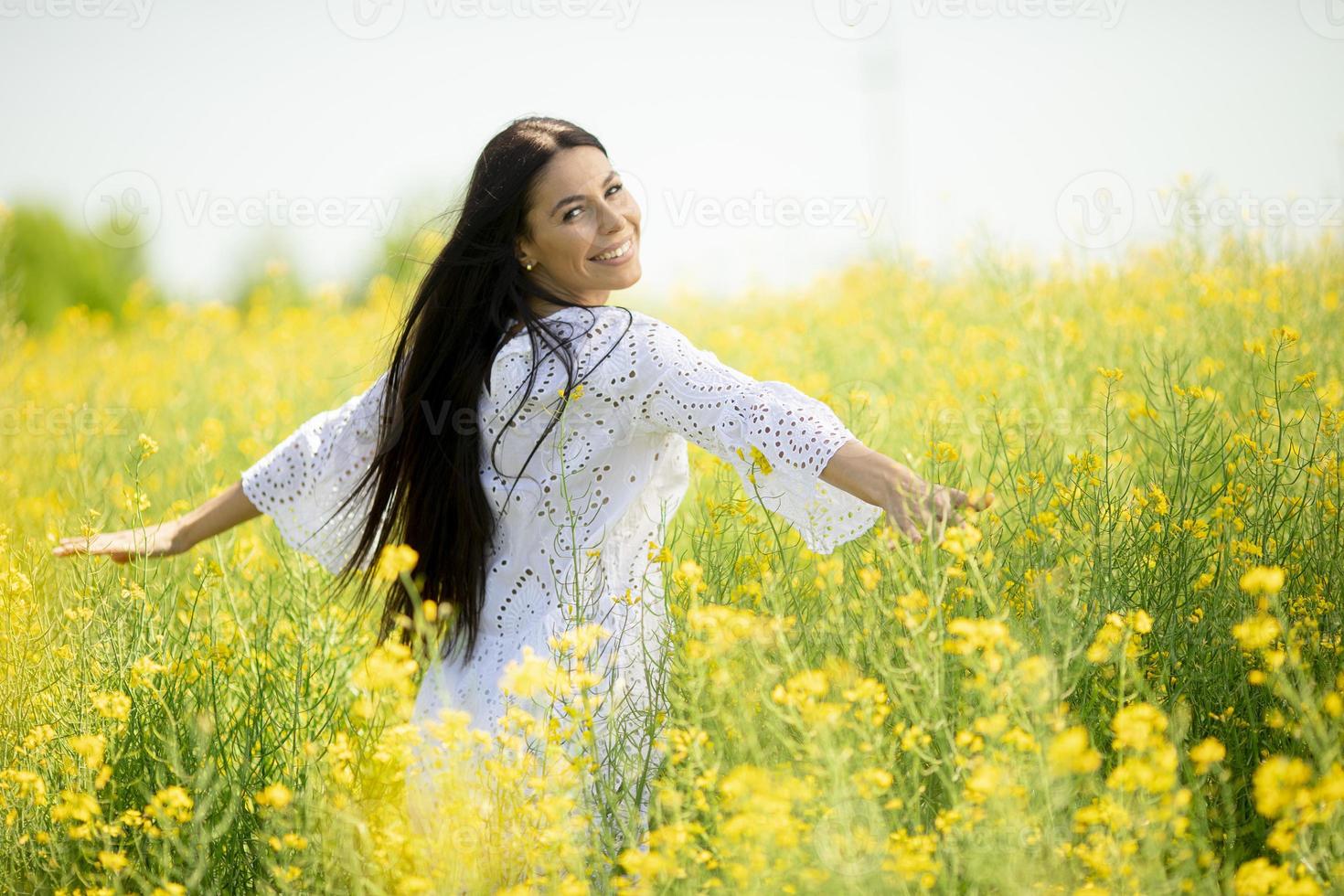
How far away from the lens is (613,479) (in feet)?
6.77

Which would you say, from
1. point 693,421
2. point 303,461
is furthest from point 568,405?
point 303,461

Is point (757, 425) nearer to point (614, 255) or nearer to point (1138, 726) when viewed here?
point (614, 255)

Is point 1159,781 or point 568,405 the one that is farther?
point 568,405

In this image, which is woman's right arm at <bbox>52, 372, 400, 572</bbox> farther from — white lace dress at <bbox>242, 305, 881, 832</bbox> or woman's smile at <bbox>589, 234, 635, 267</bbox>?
woman's smile at <bbox>589, 234, 635, 267</bbox>

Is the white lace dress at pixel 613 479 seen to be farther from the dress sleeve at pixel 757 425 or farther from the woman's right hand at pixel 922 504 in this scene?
the woman's right hand at pixel 922 504

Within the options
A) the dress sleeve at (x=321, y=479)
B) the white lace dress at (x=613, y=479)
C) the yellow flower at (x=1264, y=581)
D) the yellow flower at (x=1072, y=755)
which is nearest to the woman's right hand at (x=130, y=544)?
the dress sleeve at (x=321, y=479)

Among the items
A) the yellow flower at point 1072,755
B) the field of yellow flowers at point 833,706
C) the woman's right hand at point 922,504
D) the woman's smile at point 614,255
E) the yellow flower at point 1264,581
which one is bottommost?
the field of yellow flowers at point 833,706

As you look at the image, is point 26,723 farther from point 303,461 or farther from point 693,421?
point 693,421

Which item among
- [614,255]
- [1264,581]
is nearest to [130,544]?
[614,255]

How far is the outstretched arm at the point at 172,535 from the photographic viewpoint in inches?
88.9

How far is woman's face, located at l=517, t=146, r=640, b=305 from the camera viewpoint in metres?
2.23

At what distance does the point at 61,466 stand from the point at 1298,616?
139 inches

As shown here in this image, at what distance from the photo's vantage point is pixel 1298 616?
201 cm

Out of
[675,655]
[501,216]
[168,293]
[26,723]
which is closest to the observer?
[675,655]
